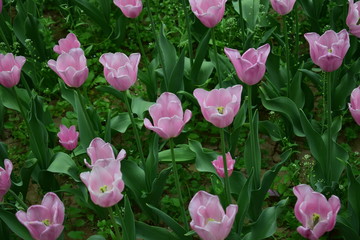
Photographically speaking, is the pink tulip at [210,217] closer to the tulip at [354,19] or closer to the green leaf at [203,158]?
the green leaf at [203,158]

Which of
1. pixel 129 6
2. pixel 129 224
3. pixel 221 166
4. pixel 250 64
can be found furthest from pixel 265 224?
pixel 129 6

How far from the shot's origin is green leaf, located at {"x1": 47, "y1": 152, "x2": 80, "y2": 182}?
2635 millimetres

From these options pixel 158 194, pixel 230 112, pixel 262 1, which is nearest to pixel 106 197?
pixel 230 112

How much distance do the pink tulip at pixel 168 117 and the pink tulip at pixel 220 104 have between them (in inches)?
2.6

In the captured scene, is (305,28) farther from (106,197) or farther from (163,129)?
(106,197)

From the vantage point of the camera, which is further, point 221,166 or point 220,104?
point 221,166

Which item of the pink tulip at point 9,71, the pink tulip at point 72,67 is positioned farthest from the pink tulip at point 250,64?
the pink tulip at point 9,71

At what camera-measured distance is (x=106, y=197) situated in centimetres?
179

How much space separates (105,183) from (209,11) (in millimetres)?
860

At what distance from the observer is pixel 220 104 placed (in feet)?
6.66

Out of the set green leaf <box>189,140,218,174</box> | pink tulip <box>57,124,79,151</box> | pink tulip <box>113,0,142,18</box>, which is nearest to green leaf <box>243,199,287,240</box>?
green leaf <box>189,140,218,174</box>

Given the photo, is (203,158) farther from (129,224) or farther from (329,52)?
(329,52)

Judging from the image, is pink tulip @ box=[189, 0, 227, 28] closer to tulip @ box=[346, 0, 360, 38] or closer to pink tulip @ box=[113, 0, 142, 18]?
pink tulip @ box=[113, 0, 142, 18]

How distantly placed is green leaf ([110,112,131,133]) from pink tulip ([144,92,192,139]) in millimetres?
905
